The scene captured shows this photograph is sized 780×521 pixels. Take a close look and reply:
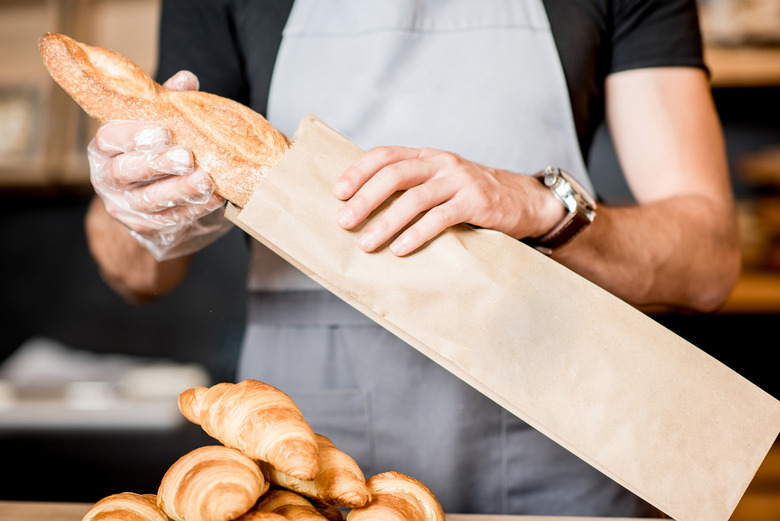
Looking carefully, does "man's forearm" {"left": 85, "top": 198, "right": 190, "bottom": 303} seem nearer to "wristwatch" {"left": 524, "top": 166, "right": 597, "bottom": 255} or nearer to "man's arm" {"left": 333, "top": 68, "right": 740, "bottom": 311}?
"man's arm" {"left": 333, "top": 68, "right": 740, "bottom": 311}

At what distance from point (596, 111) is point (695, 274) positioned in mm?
340

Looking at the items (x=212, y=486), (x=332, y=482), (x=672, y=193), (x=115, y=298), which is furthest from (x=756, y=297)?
(x=115, y=298)

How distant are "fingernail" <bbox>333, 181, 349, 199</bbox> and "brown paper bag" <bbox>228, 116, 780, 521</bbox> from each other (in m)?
0.01

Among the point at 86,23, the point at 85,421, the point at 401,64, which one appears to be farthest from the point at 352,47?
the point at 85,421

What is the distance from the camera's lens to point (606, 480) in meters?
0.98

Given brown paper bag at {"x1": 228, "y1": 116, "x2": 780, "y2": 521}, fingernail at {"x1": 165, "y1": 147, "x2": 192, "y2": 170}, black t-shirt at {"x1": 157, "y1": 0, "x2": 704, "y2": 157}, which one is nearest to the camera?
brown paper bag at {"x1": 228, "y1": 116, "x2": 780, "y2": 521}

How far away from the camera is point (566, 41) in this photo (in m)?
1.04

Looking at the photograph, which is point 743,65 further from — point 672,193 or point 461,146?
point 461,146

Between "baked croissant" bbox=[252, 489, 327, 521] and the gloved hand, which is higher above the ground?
the gloved hand

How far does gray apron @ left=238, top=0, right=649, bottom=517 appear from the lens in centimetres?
98

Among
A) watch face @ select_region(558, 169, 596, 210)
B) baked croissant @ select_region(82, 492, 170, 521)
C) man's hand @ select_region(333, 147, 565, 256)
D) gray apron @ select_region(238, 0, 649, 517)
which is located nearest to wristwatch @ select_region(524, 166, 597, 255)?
watch face @ select_region(558, 169, 596, 210)

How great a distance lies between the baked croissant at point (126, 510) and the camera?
0.50 metres

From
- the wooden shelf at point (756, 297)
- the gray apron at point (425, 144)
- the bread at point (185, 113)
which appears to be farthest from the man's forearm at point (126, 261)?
the wooden shelf at point (756, 297)

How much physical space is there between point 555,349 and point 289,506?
0.31m
